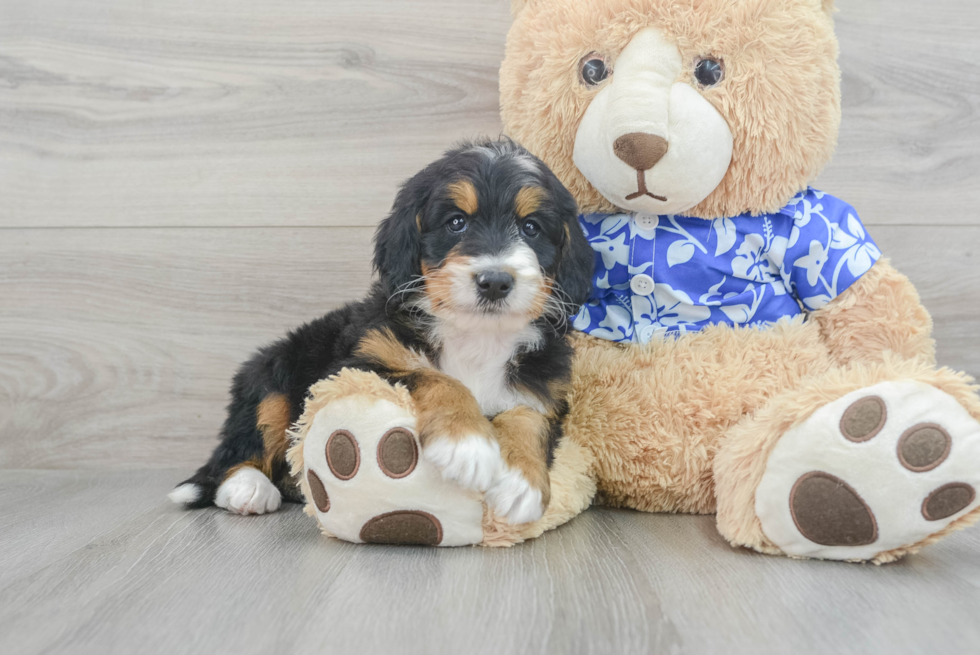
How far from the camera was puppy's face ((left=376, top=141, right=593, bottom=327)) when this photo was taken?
5.13ft

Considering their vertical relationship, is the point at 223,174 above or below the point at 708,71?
below

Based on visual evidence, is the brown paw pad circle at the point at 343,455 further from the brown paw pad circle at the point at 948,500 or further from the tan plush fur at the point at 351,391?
the brown paw pad circle at the point at 948,500

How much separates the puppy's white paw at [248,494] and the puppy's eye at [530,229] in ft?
3.20

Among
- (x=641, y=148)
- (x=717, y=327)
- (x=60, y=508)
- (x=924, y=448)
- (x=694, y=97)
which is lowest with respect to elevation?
(x=60, y=508)

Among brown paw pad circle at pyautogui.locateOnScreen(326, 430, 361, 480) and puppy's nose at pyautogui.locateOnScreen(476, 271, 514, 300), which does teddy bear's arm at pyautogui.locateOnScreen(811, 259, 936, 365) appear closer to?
puppy's nose at pyautogui.locateOnScreen(476, 271, 514, 300)

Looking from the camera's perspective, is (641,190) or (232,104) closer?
(641,190)

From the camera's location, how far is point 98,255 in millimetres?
2615

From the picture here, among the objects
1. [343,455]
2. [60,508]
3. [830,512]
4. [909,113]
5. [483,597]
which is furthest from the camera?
[909,113]

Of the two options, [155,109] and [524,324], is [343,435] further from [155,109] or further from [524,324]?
[155,109]

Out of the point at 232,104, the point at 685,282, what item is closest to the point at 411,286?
the point at 685,282

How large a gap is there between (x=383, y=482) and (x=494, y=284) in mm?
449

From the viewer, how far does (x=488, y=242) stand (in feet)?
5.29

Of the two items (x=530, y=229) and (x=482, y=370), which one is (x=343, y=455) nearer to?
(x=482, y=370)

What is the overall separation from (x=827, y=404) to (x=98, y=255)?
7.66ft
